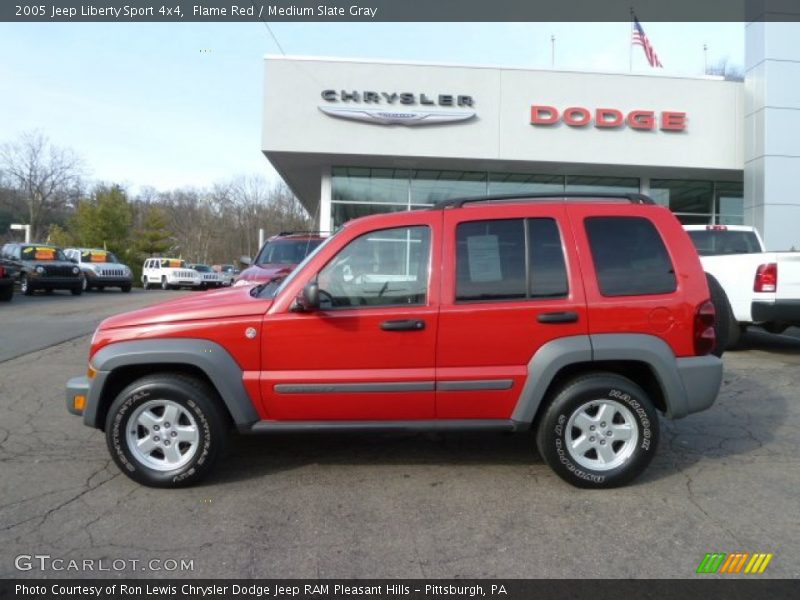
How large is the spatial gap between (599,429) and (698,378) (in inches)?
29.0

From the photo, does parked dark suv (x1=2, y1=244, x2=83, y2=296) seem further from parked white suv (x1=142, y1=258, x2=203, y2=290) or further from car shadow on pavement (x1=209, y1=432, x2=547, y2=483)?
car shadow on pavement (x1=209, y1=432, x2=547, y2=483)

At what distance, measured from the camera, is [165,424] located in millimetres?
3771

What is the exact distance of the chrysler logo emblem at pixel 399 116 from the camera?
53.3 ft

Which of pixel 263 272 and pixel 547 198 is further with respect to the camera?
pixel 263 272

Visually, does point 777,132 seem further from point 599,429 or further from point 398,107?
point 599,429

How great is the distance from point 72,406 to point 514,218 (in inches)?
128

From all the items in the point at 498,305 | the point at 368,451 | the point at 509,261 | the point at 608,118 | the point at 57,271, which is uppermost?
the point at 608,118

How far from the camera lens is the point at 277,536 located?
3174 mm

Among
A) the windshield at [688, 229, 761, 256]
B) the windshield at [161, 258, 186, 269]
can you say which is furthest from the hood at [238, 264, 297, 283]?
the windshield at [161, 258, 186, 269]

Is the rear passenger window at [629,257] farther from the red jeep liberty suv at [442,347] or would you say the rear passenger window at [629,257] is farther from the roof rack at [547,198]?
the roof rack at [547,198]

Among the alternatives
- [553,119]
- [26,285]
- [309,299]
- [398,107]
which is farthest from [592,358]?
[26,285]

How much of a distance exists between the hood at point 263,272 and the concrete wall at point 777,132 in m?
14.5

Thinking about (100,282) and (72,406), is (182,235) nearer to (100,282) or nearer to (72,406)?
(100,282)

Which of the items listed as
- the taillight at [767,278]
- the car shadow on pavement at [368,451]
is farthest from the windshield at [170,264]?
the taillight at [767,278]
